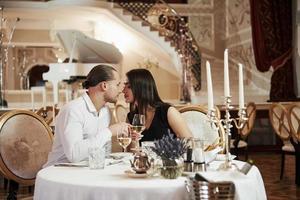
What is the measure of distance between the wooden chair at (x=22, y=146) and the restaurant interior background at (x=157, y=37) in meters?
6.95

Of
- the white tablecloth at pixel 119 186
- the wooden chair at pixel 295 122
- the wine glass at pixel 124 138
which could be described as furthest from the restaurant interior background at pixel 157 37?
the white tablecloth at pixel 119 186

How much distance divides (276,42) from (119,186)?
7.99m

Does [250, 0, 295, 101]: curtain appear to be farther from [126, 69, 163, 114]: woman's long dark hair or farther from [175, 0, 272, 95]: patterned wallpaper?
[126, 69, 163, 114]: woman's long dark hair

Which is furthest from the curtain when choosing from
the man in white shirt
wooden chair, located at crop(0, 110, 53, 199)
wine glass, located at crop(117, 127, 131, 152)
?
wine glass, located at crop(117, 127, 131, 152)

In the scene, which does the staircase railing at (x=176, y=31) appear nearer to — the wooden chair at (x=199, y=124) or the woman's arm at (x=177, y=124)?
the wooden chair at (x=199, y=124)

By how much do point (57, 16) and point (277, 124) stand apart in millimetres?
7799

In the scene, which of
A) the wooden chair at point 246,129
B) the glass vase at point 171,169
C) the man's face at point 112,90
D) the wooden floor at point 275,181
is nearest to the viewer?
the glass vase at point 171,169

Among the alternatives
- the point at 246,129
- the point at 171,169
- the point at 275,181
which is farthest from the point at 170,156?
the point at 246,129

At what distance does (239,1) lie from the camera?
39.4 feet

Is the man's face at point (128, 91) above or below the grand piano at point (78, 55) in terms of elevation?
below

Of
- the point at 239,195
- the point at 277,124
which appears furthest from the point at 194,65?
the point at 239,195

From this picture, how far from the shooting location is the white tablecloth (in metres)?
1.96

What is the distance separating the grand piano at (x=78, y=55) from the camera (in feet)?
33.5

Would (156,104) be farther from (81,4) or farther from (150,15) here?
(150,15)
